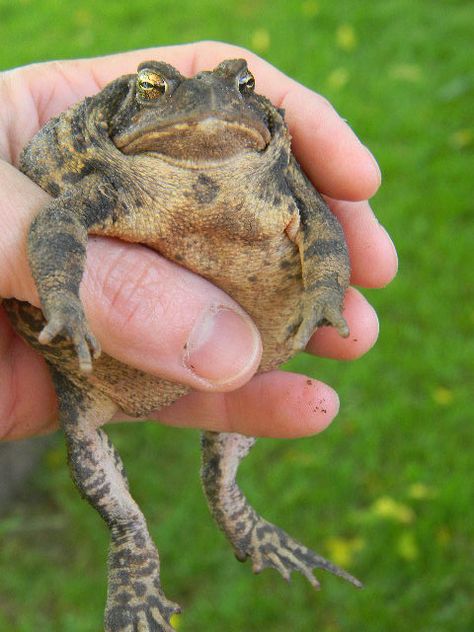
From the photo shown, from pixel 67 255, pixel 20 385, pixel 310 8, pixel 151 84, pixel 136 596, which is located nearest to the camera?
pixel 67 255

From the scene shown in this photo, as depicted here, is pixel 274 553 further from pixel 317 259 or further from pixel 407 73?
pixel 407 73

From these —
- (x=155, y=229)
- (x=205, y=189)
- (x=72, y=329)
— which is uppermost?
(x=205, y=189)

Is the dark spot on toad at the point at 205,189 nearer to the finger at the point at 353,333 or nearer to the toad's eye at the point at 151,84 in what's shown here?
the toad's eye at the point at 151,84

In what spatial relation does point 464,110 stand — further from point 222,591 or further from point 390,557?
point 222,591

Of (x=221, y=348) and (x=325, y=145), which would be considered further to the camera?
(x=325, y=145)

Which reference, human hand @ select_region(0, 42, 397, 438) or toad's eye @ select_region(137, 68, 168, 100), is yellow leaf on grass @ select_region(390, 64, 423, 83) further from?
toad's eye @ select_region(137, 68, 168, 100)

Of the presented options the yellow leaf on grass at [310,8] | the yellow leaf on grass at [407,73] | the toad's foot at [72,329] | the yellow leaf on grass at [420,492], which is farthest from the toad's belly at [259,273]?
the yellow leaf on grass at [310,8]

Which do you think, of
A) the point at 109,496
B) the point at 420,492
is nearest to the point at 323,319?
the point at 109,496
